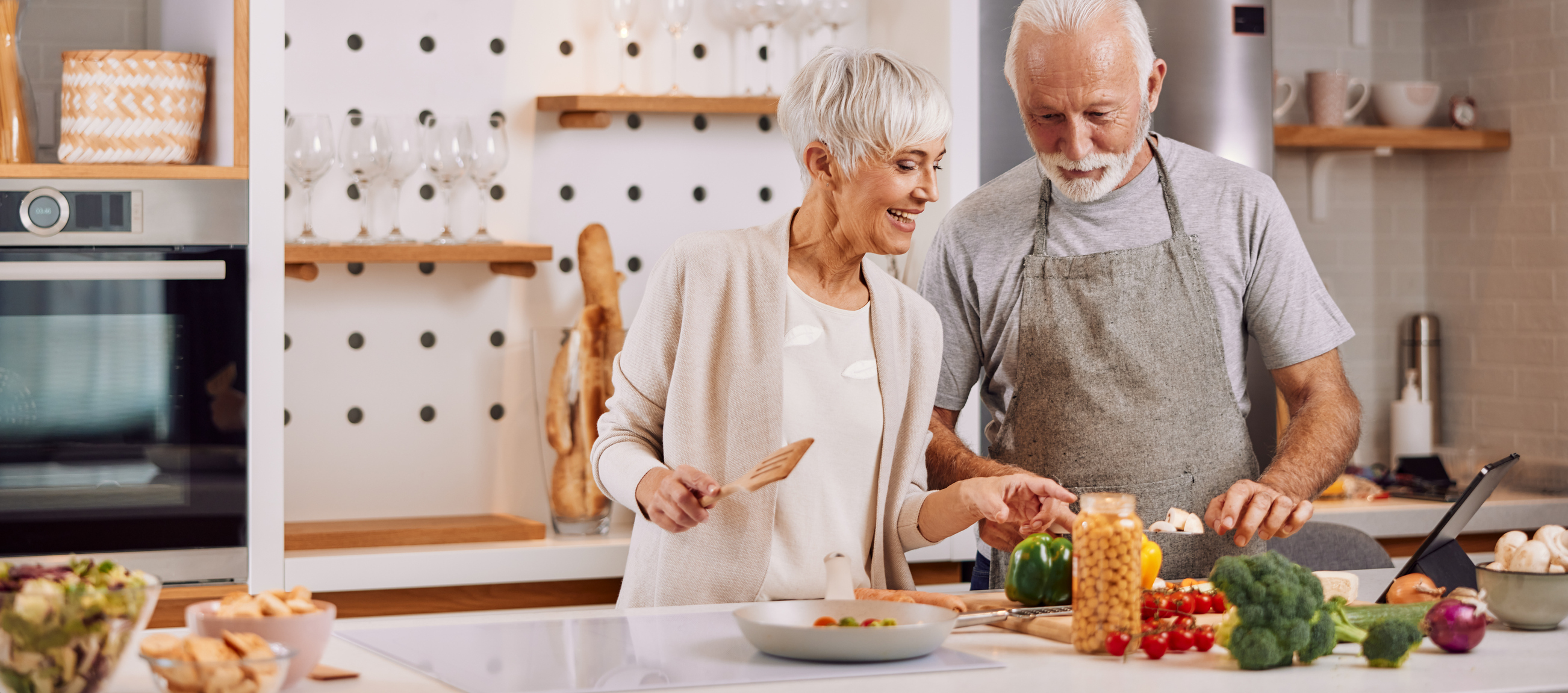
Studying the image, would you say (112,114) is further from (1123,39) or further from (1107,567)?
(1107,567)

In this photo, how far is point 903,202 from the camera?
1793 mm

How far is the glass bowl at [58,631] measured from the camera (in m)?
1.04

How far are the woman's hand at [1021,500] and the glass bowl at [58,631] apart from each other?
3.10 ft

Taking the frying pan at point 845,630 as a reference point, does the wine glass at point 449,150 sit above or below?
above

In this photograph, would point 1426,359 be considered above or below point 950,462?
above

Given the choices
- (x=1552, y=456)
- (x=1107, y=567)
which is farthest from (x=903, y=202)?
(x=1552, y=456)

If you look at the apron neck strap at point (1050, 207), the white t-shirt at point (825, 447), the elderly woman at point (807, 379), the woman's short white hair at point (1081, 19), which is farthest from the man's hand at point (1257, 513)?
the woman's short white hair at point (1081, 19)

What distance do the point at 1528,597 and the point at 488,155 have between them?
1953 mm

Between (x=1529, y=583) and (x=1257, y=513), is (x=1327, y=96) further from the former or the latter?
(x=1529, y=583)

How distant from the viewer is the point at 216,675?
1072 millimetres

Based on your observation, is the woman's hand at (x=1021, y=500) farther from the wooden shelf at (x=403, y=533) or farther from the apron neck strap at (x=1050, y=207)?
the wooden shelf at (x=403, y=533)

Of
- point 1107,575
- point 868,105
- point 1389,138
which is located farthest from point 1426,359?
point 1107,575

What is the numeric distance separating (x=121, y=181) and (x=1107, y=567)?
1837 millimetres

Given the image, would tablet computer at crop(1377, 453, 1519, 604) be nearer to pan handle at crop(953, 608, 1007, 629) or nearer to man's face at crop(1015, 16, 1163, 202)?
pan handle at crop(953, 608, 1007, 629)
